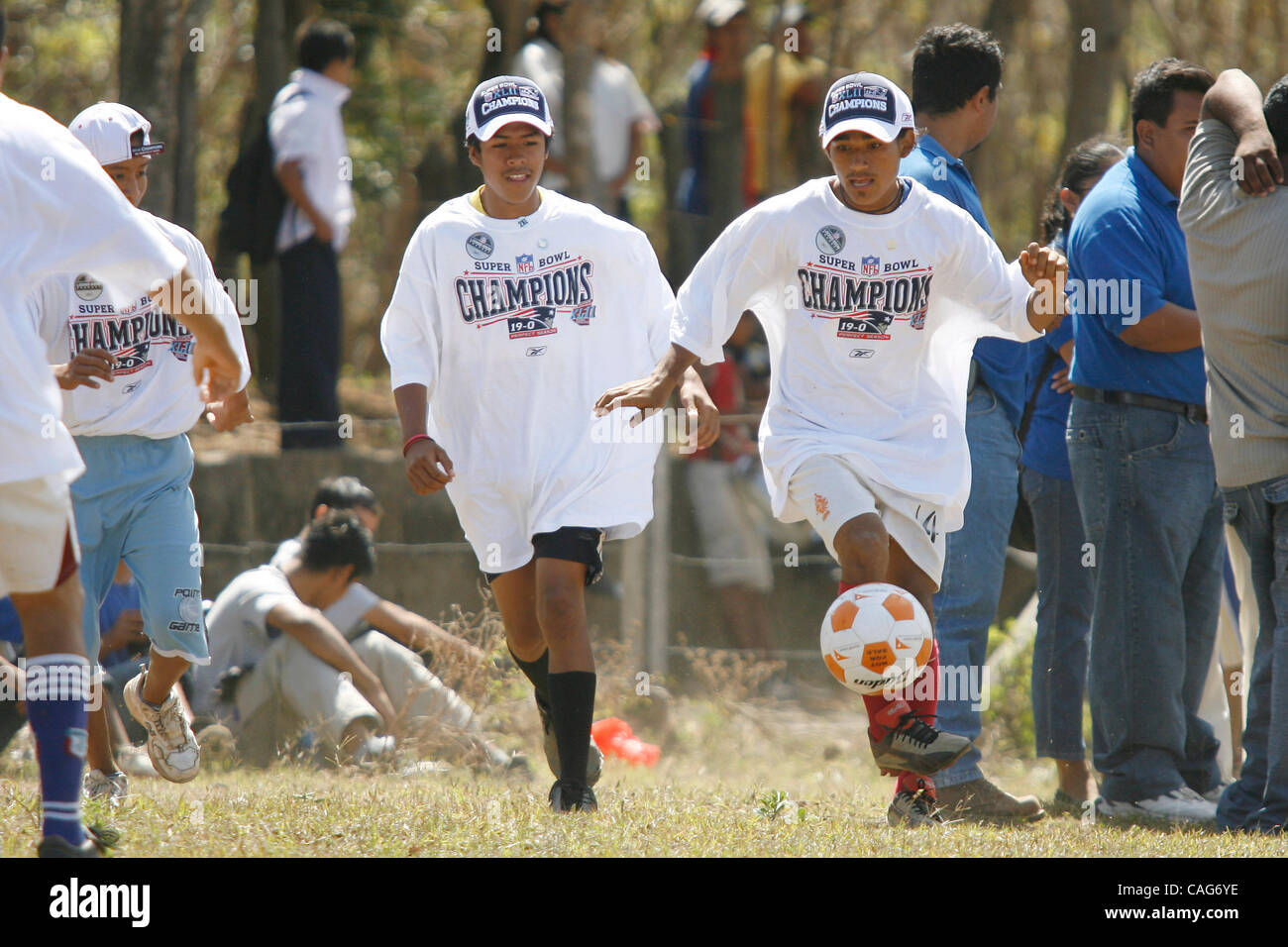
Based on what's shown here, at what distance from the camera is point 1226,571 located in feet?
23.6

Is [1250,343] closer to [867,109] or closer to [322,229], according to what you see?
[867,109]

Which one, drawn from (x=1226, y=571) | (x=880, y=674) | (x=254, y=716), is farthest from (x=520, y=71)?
(x=880, y=674)

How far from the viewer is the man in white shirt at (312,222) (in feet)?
30.5

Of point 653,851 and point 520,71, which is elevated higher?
point 520,71

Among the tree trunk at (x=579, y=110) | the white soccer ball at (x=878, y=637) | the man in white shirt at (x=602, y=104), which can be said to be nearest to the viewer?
the white soccer ball at (x=878, y=637)

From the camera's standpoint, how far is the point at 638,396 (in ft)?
17.5

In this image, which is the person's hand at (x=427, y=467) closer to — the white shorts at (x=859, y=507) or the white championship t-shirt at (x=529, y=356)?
the white championship t-shirt at (x=529, y=356)

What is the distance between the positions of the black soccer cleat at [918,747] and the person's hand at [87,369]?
2787 mm

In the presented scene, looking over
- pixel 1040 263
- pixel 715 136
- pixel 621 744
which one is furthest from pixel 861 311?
pixel 715 136

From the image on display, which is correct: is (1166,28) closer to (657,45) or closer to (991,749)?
(657,45)

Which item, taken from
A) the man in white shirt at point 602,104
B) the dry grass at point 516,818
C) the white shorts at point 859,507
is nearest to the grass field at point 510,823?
→ the dry grass at point 516,818

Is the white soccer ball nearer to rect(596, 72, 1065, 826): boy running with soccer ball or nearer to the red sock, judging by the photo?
rect(596, 72, 1065, 826): boy running with soccer ball

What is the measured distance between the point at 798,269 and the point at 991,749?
401cm

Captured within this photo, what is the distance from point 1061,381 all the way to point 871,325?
1483mm
